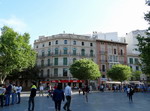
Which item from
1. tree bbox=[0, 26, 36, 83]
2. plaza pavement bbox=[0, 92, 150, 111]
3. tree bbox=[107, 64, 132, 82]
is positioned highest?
tree bbox=[0, 26, 36, 83]

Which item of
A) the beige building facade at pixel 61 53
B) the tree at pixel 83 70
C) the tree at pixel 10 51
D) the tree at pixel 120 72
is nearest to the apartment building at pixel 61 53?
the beige building facade at pixel 61 53

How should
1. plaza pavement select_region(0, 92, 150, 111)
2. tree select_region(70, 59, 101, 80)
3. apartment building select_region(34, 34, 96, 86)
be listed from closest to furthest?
1. plaza pavement select_region(0, 92, 150, 111)
2. tree select_region(70, 59, 101, 80)
3. apartment building select_region(34, 34, 96, 86)

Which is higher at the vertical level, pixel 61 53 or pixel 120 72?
pixel 61 53

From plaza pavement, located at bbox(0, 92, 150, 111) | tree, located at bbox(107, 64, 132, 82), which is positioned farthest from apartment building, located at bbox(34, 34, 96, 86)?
plaza pavement, located at bbox(0, 92, 150, 111)

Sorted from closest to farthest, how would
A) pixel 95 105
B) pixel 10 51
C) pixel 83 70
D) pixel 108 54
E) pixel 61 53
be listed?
pixel 95 105 → pixel 10 51 → pixel 83 70 → pixel 61 53 → pixel 108 54

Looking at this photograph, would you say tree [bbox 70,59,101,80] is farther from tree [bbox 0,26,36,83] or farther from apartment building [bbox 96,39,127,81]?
apartment building [bbox 96,39,127,81]

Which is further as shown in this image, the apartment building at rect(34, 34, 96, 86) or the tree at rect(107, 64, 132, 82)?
the apartment building at rect(34, 34, 96, 86)

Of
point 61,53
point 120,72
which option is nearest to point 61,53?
point 61,53

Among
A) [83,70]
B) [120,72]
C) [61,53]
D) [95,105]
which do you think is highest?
[61,53]

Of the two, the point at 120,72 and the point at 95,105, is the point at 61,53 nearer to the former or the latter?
the point at 120,72

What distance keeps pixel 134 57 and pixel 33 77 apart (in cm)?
3431

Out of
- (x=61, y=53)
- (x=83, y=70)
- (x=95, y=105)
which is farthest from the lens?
(x=61, y=53)

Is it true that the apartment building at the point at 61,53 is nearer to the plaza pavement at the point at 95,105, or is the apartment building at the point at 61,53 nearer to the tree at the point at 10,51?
the tree at the point at 10,51

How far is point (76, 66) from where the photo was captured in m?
40.1
